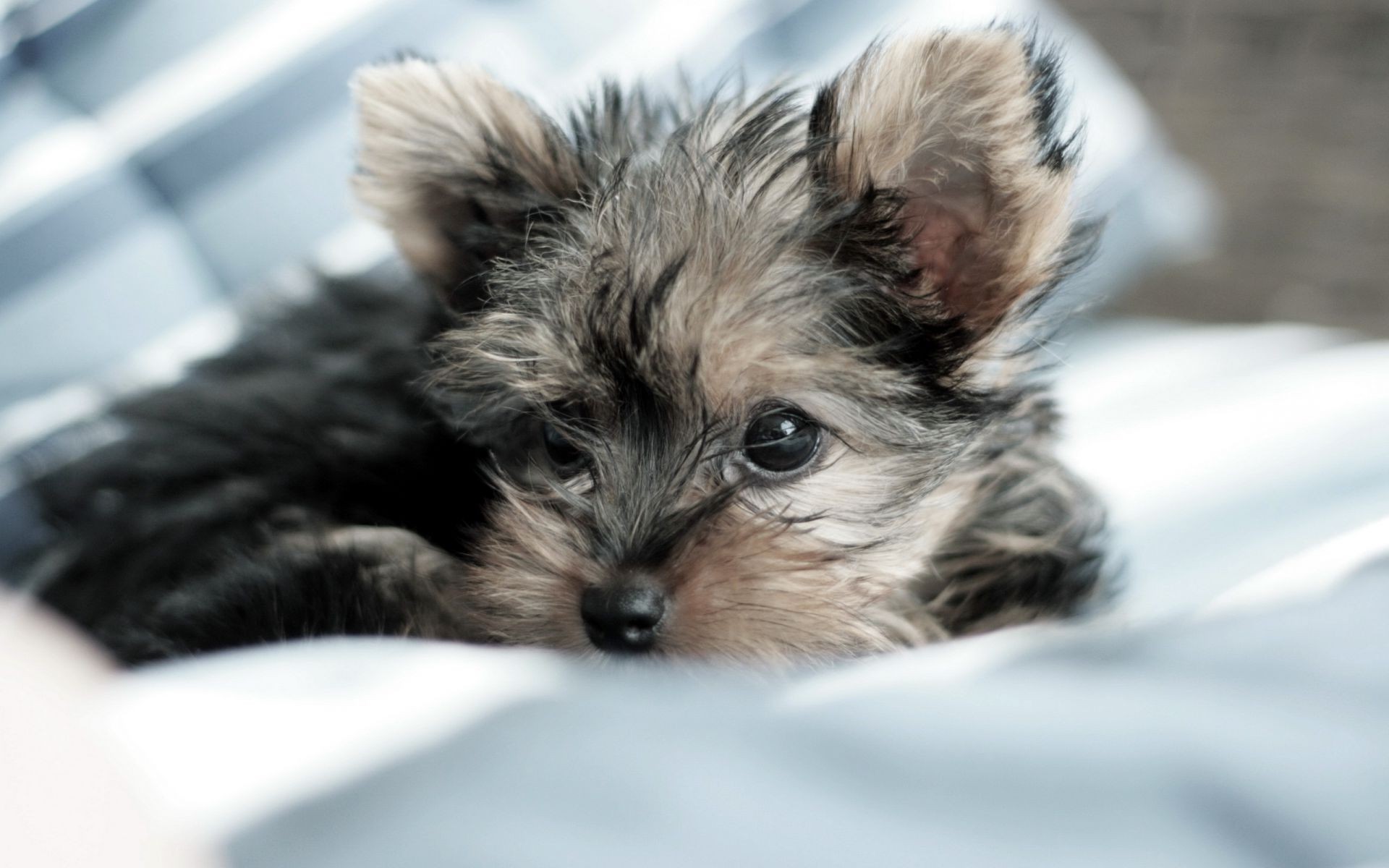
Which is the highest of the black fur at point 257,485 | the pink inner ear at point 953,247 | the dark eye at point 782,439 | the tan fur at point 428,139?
the tan fur at point 428,139

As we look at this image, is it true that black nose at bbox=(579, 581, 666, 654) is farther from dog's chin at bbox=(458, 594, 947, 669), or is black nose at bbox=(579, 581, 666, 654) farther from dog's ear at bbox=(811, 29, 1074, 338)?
dog's ear at bbox=(811, 29, 1074, 338)

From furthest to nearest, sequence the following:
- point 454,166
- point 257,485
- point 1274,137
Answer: point 1274,137, point 257,485, point 454,166

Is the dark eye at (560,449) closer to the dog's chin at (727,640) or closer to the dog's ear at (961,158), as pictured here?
the dog's chin at (727,640)

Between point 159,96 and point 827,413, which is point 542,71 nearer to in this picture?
point 159,96

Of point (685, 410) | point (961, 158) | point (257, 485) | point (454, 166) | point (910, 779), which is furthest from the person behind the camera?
point (257, 485)

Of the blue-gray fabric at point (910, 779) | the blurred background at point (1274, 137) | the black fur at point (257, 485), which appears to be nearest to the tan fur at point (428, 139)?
the black fur at point (257, 485)

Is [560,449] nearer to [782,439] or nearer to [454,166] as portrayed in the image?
[782,439]

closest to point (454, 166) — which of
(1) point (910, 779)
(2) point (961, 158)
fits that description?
(2) point (961, 158)
